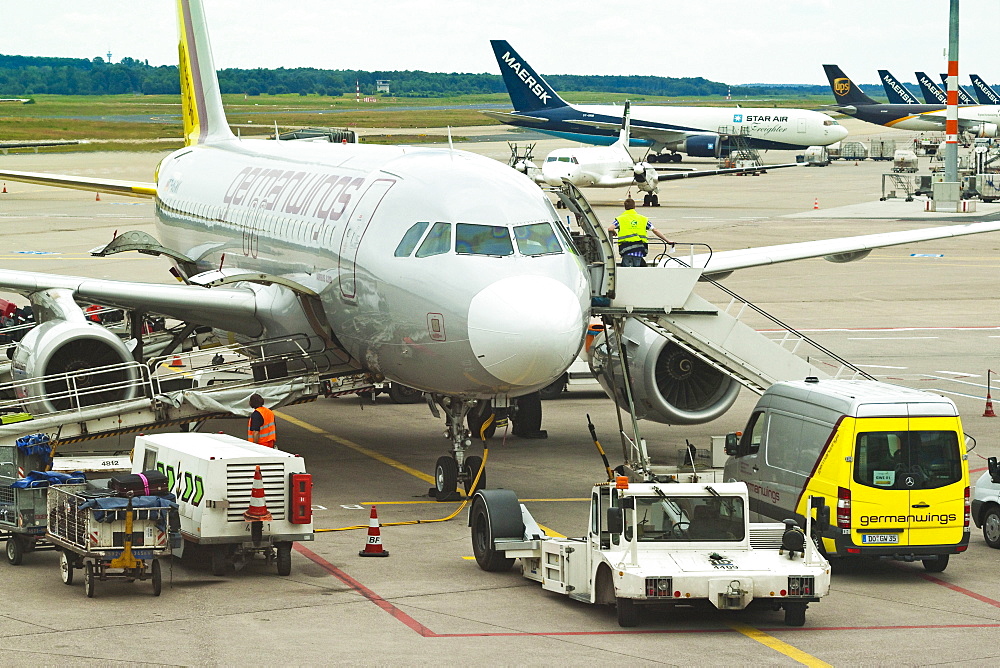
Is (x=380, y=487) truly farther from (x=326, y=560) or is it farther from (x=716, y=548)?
(x=716, y=548)

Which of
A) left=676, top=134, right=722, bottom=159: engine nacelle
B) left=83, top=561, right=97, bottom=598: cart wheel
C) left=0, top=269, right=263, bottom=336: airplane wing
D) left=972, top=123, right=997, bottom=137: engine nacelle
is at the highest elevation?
left=972, top=123, right=997, bottom=137: engine nacelle

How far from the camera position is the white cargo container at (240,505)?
54.4 feet

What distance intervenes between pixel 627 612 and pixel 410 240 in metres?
7.59

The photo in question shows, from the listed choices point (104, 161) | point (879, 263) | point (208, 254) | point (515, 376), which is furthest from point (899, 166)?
point (515, 376)

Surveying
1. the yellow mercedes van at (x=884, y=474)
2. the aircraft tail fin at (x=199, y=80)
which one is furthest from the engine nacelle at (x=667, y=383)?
the aircraft tail fin at (x=199, y=80)

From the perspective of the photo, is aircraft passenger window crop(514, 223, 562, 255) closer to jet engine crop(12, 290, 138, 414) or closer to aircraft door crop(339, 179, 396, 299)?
aircraft door crop(339, 179, 396, 299)

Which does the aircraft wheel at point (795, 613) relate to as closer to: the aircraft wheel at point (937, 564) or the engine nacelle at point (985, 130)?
the aircraft wheel at point (937, 564)

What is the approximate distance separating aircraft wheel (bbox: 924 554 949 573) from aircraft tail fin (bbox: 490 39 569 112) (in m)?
83.9

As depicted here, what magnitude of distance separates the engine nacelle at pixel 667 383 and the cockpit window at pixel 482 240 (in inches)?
199

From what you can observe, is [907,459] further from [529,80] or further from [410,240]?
[529,80]

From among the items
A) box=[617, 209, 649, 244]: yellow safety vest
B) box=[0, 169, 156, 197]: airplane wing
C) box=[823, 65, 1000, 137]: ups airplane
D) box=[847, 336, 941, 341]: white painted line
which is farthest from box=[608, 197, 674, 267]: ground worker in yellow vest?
box=[823, 65, 1000, 137]: ups airplane

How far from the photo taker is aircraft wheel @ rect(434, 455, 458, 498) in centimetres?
2094

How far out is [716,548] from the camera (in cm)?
1512

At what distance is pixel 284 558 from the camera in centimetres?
1684
